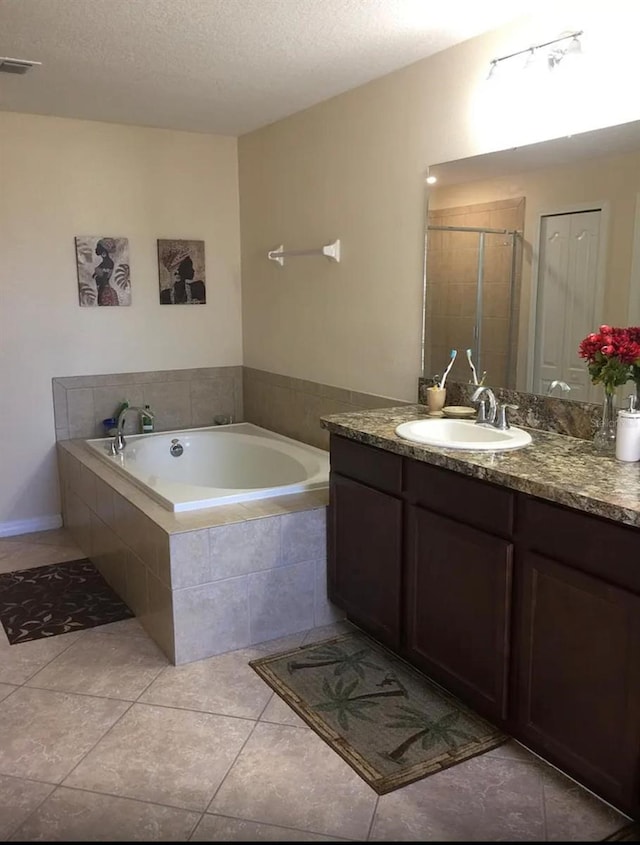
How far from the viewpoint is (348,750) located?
2211 mm

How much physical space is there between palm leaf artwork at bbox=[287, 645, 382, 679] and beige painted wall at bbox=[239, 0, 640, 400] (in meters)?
1.16

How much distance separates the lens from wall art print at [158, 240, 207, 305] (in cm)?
438

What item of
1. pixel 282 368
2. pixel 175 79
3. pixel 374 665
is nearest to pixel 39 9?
pixel 175 79

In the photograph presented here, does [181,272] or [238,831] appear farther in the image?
[181,272]

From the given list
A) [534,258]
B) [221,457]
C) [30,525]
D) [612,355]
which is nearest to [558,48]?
[534,258]

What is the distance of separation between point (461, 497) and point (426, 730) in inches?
29.4

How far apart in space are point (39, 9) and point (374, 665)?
2.57m

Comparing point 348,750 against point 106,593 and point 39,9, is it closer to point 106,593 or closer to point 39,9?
point 106,593

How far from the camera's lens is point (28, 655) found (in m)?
2.80

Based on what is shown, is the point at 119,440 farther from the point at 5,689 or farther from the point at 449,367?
the point at 449,367

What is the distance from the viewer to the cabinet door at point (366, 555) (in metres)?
2.59

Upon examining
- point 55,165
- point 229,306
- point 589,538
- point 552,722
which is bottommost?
point 552,722

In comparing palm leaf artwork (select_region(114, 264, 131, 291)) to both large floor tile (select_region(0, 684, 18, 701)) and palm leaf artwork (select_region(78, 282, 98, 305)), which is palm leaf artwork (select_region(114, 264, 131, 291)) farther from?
large floor tile (select_region(0, 684, 18, 701))

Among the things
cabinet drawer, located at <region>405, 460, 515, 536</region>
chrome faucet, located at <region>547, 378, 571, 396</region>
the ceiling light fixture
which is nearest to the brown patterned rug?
cabinet drawer, located at <region>405, 460, 515, 536</region>
